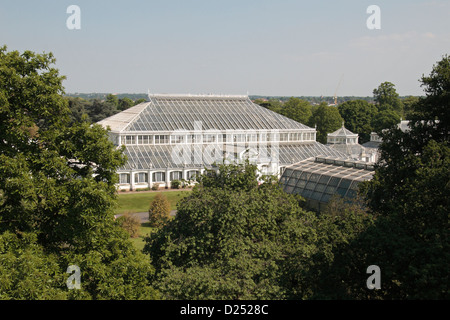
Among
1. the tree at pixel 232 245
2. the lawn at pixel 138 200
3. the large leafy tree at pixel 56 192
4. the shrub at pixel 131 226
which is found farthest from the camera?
the lawn at pixel 138 200

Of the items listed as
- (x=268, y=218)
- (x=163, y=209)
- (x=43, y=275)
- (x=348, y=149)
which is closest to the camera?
(x=43, y=275)

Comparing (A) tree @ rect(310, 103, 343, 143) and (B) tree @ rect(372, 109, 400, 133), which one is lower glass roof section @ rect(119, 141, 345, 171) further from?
(B) tree @ rect(372, 109, 400, 133)

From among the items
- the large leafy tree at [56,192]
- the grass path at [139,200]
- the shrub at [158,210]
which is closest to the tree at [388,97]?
the grass path at [139,200]

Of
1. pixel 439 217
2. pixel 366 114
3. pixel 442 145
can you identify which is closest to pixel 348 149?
pixel 366 114

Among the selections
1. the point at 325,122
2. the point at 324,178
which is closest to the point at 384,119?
the point at 325,122

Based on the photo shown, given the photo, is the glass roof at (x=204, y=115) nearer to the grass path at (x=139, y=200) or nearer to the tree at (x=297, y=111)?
the grass path at (x=139, y=200)

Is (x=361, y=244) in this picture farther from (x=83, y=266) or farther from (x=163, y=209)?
(x=163, y=209)
